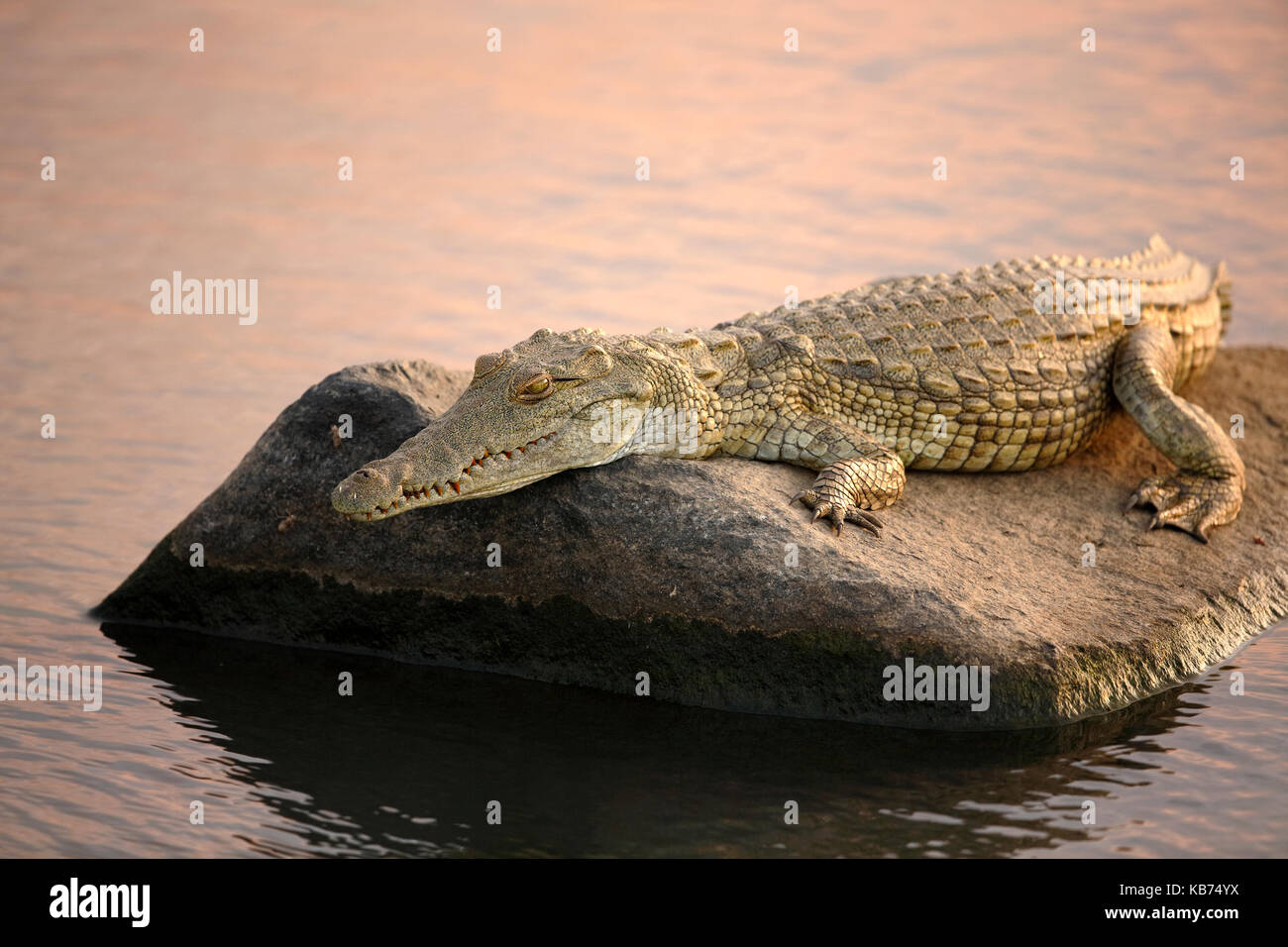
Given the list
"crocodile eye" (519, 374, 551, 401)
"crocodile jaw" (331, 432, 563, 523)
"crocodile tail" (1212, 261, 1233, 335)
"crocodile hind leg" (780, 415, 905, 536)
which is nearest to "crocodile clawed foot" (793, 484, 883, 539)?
"crocodile hind leg" (780, 415, 905, 536)

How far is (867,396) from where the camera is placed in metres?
7.10

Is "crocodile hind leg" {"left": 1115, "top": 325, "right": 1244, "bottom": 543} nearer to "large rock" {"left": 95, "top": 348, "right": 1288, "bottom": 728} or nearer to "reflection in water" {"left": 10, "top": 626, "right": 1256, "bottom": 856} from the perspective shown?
"large rock" {"left": 95, "top": 348, "right": 1288, "bottom": 728}

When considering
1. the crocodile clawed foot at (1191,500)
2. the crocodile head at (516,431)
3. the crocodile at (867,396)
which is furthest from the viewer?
the crocodile clawed foot at (1191,500)

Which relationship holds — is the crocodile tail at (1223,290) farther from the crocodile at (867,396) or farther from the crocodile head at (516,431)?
the crocodile head at (516,431)

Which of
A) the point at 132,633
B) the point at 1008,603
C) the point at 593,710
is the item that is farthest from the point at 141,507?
the point at 1008,603

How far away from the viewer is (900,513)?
686cm

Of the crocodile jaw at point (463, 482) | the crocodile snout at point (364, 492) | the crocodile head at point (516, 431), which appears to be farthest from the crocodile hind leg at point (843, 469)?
the crocodile snout at point (364, 492)

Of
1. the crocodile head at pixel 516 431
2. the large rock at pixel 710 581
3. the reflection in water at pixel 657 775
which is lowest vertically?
the reflection in water at pixel 657 775

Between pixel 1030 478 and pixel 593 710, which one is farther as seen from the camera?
pixel 1030 478

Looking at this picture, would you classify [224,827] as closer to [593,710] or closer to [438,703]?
[438,703]

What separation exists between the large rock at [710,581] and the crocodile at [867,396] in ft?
0.50

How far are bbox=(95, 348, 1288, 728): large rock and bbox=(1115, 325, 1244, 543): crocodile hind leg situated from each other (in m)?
0.15

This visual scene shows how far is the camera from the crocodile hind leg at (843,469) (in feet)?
21.4

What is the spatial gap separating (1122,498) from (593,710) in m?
3.01
